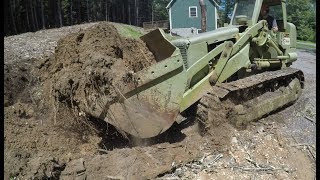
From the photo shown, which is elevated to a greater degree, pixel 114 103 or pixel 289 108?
pixel 114 103

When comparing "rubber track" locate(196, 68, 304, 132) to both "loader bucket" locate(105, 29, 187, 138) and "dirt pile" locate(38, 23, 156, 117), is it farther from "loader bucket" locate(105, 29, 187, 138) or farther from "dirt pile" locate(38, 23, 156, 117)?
"dirt pile" locate(38, 23, 156, 117)

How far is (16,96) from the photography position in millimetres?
5996

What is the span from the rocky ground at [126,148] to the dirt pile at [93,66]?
0.27m

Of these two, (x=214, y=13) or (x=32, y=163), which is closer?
(x=32, y=163)

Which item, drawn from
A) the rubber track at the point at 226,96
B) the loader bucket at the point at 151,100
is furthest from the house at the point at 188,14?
the loader bucket at the point at 151,100

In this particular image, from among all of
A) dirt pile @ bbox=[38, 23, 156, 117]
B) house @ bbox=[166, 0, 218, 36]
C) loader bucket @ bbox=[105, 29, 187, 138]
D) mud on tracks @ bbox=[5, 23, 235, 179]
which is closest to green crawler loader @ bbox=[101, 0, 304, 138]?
loader bucket @ bbox=[105, 29, 187, 138]

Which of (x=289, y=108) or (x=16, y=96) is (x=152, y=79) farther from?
(x=289, y=108)

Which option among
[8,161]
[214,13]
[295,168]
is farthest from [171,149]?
[214,13]

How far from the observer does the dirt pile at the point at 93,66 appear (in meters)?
4.99

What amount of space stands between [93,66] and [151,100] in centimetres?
88

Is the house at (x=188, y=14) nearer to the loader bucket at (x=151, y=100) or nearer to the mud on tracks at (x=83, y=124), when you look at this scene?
the mud on tracks at (x=83, y=124)

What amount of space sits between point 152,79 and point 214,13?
61.2 feet

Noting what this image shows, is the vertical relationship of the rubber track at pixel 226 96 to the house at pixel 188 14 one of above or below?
below

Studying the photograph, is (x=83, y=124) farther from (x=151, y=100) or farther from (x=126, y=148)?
(x=151, y=100)
